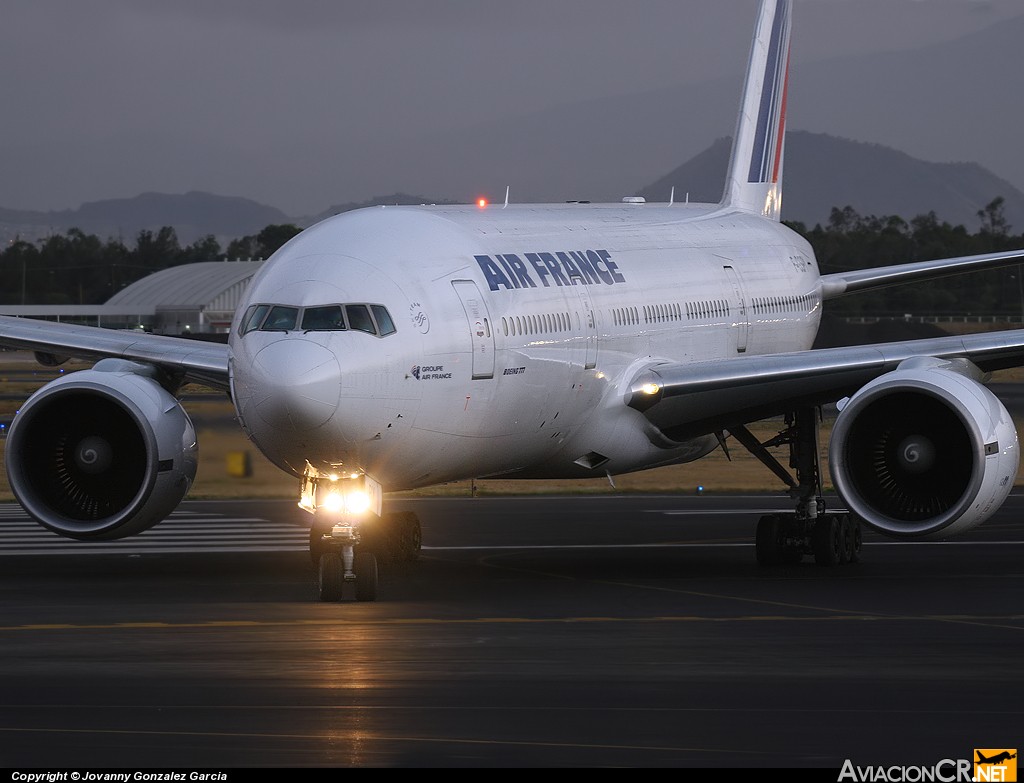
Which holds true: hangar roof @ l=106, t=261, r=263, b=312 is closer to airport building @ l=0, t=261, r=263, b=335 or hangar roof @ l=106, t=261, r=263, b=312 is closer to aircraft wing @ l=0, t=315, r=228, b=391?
airport building @ l=0, t=261, r=263, b=335

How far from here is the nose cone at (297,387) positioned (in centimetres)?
1602

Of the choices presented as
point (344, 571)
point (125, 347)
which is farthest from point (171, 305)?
point (344, 571)

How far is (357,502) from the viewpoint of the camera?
56.8 feet

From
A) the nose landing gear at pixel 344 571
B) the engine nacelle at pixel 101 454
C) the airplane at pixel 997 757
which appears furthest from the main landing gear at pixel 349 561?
the airplane at pixel 997 757

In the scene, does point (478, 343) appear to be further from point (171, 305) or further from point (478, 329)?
point (171, 305)

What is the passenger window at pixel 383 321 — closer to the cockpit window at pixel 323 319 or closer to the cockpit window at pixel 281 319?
the cockpit window at pixel 323 319

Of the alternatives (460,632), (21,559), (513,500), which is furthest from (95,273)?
(460,632)

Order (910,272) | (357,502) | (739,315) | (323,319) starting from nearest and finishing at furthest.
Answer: (323,319) → (357,502) → (739,315) → (910,272)

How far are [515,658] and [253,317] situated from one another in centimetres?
447

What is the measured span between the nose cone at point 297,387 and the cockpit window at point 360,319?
0.53m

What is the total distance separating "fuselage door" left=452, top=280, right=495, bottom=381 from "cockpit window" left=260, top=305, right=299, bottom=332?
1.92m

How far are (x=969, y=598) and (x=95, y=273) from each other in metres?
110

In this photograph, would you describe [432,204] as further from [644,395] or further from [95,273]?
[95,273]

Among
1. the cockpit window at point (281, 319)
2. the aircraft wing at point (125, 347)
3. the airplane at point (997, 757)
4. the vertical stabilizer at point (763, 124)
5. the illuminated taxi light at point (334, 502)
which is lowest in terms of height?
the airplane at point (997, 757)
